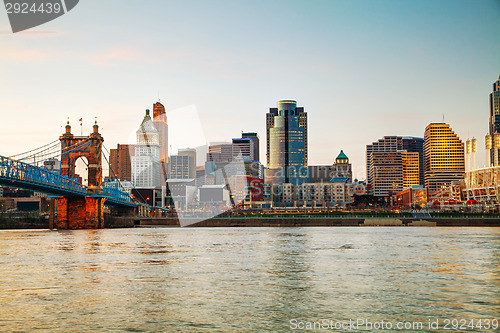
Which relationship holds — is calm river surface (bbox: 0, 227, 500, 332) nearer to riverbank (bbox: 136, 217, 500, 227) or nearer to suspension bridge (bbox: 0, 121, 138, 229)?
suspension bridge (bbox: 0, 121, 138, 229)

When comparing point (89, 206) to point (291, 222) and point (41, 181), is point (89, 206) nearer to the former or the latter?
point (41, 181)

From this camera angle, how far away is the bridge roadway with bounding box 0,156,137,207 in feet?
263

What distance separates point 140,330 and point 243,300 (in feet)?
19.6

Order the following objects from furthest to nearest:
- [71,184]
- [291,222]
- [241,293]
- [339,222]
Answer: [291,222], [339,222], [71,184], [241,293]

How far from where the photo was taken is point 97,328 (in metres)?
16.2

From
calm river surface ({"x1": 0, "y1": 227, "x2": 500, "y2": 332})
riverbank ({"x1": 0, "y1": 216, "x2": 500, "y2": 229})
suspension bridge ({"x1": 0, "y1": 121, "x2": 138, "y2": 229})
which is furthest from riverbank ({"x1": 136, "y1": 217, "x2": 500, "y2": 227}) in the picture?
calm river surface ({"x1": 0, "y1": 227, "x2": 500, "y2": 332})

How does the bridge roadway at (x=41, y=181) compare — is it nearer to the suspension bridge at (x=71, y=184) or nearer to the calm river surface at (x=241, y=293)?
the suspension bridge at (x=71, y=184)

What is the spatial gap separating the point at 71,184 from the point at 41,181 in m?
22.6

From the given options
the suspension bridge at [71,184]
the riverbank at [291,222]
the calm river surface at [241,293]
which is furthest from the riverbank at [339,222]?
the calm river surface at [241,293]

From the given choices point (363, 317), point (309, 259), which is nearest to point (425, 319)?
point (363, 317)

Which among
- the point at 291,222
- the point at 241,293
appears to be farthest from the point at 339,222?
the point at 241,293

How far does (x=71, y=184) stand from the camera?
362 ft

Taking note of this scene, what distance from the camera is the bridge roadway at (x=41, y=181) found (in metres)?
80.0

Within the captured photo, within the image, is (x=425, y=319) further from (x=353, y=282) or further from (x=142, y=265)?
(x=142, y=265)
